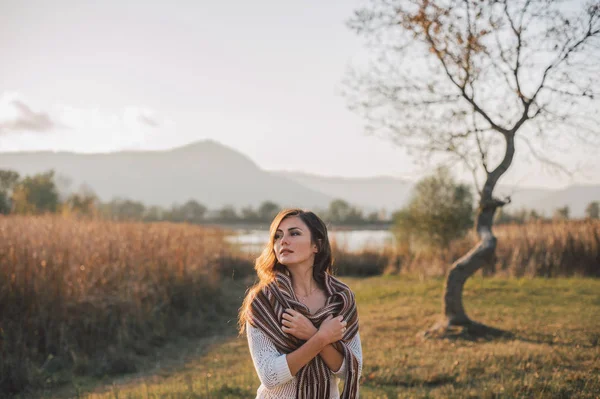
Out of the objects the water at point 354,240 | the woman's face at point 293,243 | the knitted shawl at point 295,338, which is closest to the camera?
the knitted shawl at point 295,338

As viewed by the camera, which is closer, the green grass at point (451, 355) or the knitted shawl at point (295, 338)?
the knitted shawl at point (295, 338)

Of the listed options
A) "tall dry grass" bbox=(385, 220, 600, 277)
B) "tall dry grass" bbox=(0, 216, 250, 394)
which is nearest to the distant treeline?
"tall dry grass" bbox=(0, 216, 250, 394)

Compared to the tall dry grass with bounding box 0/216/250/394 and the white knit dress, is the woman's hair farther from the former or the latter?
the tall dry grass with bounding box 0/216/250/394

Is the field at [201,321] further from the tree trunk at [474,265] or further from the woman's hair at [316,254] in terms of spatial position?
the woman's hair at [316,254]

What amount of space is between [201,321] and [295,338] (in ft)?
29.8

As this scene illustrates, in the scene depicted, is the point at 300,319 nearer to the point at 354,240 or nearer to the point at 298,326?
the point at 298,326

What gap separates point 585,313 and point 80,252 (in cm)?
929

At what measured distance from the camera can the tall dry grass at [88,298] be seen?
330 inches

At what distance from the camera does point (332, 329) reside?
2900mm

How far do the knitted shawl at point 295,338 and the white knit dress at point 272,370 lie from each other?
1.4 inches

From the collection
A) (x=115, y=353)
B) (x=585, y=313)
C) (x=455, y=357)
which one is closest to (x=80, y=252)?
(x=115, y=353)

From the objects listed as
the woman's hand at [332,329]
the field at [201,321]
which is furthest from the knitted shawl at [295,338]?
the field at [201,321]

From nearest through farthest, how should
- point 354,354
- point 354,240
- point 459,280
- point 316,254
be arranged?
point 354,354 < point 316,254 < point 459,280 < point 354,240

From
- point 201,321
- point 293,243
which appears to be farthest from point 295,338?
point 201,321
